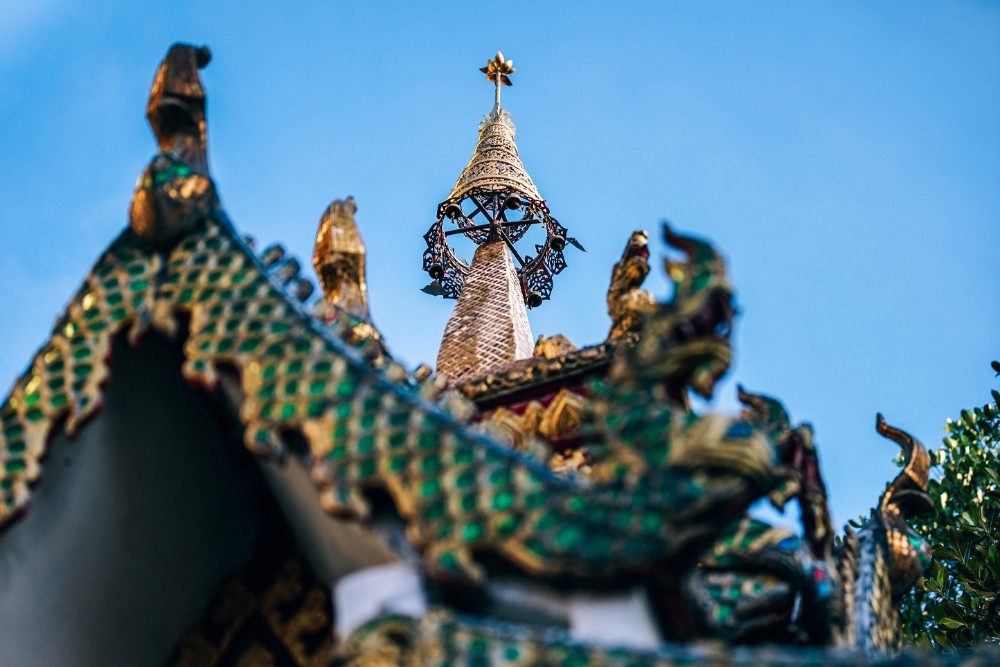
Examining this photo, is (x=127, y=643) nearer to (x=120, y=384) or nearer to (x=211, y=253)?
(x=120, y=384)

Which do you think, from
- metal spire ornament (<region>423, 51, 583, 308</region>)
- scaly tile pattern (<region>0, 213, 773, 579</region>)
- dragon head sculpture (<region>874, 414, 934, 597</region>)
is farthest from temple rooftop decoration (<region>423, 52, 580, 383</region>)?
scaly tile pattern (<region>0, 213, 773, 579</region>)

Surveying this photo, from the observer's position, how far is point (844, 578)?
20.1 feet

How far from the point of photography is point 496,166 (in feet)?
34.8

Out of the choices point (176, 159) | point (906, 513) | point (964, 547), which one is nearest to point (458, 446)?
point (176, 159)

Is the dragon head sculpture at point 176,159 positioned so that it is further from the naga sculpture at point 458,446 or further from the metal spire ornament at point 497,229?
the metal spire ornament at point 497,229

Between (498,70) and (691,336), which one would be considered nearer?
(691,336)

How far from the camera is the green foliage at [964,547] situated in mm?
11789

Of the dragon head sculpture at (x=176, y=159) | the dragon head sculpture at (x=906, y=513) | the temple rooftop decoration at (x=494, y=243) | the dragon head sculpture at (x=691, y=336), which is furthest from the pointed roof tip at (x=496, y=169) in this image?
the dragon head sculpture at (x=691, y=336)

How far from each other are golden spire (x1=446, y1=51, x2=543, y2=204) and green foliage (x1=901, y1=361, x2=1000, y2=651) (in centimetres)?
483

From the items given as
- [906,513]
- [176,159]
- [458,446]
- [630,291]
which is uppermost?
[630,291]

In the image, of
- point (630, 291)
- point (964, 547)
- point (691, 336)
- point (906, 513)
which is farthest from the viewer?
point (964, 547)

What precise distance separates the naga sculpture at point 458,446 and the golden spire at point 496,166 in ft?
15.7

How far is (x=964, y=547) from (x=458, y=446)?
9.07 m

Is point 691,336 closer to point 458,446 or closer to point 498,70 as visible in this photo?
point 458,446
